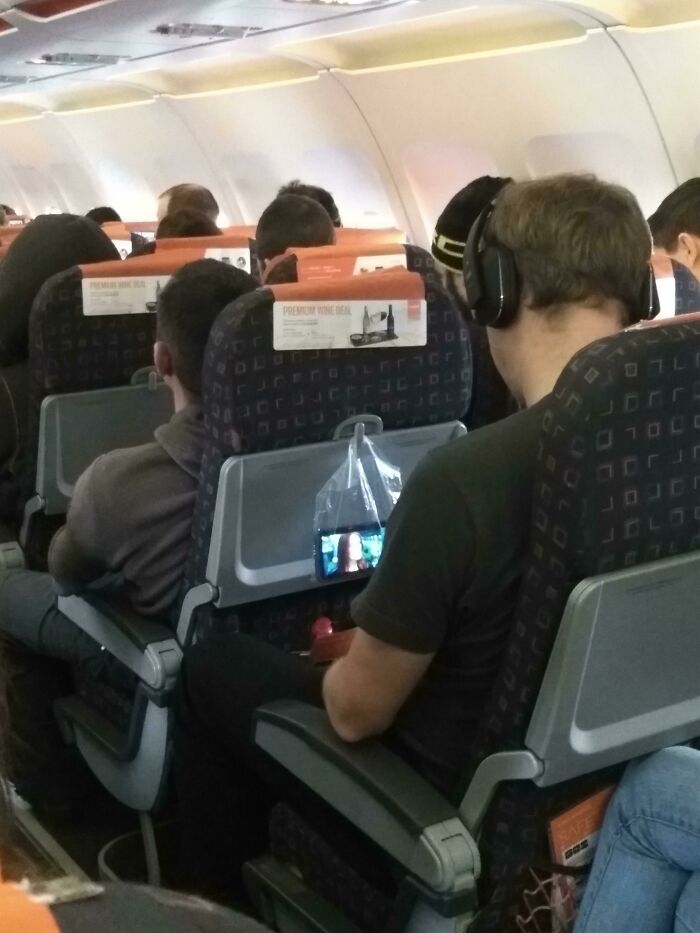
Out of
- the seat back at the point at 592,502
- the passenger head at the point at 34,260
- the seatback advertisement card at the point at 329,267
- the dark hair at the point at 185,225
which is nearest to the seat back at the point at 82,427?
the passenger head at the point at 34,260

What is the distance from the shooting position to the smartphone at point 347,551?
7.56ft

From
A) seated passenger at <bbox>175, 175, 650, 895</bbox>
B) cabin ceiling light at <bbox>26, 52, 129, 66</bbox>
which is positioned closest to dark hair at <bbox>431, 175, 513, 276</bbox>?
seated passenger at <bbox>175, 175, 650, 895</bbox>

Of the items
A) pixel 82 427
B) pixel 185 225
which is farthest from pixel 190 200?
pixel 82 427

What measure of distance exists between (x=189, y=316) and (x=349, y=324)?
0.38 m

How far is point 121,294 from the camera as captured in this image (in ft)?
9.21

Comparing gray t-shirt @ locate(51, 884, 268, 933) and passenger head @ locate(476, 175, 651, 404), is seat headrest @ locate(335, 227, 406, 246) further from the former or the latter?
gray t-shirt @ locate(51, 884, 268, 933)

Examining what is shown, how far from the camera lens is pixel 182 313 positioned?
7.90 ft

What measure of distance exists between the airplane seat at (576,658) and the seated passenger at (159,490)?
2.41 ft

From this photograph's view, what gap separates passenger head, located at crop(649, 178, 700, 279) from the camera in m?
3.93

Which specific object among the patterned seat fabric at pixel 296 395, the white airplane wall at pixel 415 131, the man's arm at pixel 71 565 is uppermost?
the white airplane wall at pixel 415 131

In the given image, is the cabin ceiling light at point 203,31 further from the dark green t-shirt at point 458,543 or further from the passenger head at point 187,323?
the dark green t-shirt at point 458,543

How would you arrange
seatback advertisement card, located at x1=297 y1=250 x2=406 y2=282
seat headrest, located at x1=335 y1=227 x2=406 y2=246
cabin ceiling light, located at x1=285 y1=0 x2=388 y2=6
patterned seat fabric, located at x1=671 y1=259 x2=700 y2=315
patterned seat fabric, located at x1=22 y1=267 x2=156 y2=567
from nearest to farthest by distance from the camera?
1. seatback advertisement card, located at x1=297 y1=250 x2=406 y2=282
2. patterned seat fabric, located at x1=22 y1=267 x2=156 y2=567
3. patterned seat fabric, located at x1=671 y1=259 x2=700 y2=315
4. seat headrest, located at x1=335 y1=227 x2=406 y2=246
5. cabin ceiling light, located at x1=285 y1=0 x2=388 y2=6

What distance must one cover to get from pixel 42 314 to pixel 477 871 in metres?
1.70

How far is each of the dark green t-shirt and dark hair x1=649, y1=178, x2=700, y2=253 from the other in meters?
2.53
